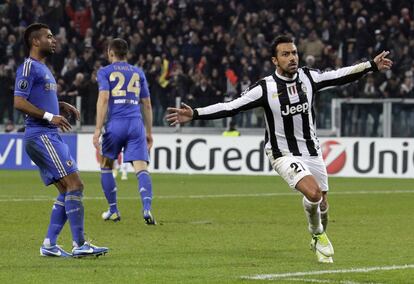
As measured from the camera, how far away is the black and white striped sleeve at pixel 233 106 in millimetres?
10914

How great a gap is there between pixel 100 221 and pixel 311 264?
5427mm

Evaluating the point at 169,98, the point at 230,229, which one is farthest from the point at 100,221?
the point at 169,98

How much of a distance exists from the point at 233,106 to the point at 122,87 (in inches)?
176

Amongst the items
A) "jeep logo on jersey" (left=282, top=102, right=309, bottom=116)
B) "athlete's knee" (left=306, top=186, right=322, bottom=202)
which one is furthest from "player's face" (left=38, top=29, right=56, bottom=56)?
"athlete's knee" (left=306, top=186, right=322, bottom=202)

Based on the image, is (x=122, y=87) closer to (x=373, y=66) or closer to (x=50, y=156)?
(x=50, y=156)

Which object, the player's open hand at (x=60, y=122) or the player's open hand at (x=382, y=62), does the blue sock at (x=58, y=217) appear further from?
the player's open hand at (x=382, y=62)

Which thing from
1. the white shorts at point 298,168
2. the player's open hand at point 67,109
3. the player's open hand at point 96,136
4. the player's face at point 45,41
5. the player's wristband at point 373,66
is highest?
the player's face at point 45,41

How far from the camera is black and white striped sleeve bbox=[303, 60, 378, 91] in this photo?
11.3 metres

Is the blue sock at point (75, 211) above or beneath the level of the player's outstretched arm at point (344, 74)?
beneath

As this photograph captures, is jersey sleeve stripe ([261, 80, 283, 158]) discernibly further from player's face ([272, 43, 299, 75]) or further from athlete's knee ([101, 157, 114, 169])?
athlete's knee ([101, 157, 114, 169])

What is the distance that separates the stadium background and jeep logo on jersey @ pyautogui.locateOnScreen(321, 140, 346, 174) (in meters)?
0.03

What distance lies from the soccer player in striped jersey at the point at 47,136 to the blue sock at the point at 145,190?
148 inches

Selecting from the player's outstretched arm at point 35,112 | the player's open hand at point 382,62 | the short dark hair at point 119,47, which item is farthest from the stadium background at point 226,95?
the player's outstretched arm at point 35,112

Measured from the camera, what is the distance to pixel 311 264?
10438mm
